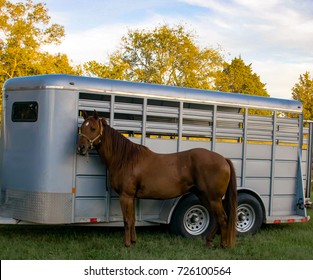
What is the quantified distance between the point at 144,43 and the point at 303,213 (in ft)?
104

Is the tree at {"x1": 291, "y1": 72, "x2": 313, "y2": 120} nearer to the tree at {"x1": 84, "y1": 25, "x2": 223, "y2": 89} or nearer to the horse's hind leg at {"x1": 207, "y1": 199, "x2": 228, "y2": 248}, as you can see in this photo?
the tree at {"x1": 84, "y1": 25, "x2": 223, "y2": 89}

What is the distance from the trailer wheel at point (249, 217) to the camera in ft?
28.5

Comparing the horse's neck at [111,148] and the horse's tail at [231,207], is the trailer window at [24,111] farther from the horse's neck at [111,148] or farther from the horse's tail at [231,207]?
the horse's tail at [231,207]

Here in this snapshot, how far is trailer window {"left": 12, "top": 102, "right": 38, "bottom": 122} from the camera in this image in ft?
23.9

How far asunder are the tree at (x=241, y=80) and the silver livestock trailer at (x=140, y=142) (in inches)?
1371

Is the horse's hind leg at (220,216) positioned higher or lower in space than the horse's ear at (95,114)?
lower

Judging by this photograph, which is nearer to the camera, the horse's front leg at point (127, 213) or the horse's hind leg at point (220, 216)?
the horse's front leg at point (127, 213)

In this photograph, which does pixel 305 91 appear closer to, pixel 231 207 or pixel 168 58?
pixel 168 58

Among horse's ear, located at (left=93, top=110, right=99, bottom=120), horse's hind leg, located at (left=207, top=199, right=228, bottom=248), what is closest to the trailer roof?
A: horse's ear, located at (left=93, top=110, right=99, bottom=120)

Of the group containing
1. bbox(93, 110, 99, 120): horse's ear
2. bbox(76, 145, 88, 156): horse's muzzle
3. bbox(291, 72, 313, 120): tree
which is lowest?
bbox(76, 145, 88, 156): horse's muzzle

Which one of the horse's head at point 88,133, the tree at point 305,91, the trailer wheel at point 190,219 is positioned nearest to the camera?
the horse's head at point 88,133

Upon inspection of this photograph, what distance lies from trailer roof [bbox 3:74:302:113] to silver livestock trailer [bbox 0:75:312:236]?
0.02 m

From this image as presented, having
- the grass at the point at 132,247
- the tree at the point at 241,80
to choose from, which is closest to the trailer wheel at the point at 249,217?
the grass at the point at 132,247

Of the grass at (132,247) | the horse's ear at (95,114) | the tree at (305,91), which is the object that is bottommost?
the grass at (132,247)
